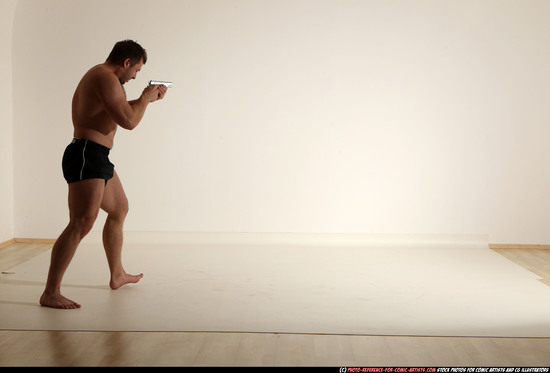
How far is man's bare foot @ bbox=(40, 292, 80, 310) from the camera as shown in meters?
2.90

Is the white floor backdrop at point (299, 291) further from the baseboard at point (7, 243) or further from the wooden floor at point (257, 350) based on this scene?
the baseboard at point (7, 243)

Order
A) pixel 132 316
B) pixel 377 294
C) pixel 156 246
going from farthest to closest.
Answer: pixel 156 246 → pixel 377 294 → pixel 132 316

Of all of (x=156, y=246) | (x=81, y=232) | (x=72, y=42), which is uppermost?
(x=72, y=42)

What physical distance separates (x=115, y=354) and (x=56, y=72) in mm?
2980

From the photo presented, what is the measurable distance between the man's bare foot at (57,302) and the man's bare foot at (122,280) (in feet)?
1.11

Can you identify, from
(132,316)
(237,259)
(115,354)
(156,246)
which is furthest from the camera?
(156,246)

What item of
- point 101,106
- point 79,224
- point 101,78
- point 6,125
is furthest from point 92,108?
point 6,125

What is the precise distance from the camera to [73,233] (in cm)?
290

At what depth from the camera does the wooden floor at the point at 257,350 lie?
86.5 inches

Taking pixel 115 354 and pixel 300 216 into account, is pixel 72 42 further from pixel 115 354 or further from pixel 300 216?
pixel 115 354

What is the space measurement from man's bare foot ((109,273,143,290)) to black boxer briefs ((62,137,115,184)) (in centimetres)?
58

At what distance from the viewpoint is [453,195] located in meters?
4.76

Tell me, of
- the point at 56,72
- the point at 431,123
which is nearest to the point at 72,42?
the point at 56,72

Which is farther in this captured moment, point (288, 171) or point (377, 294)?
point (288, 171)
